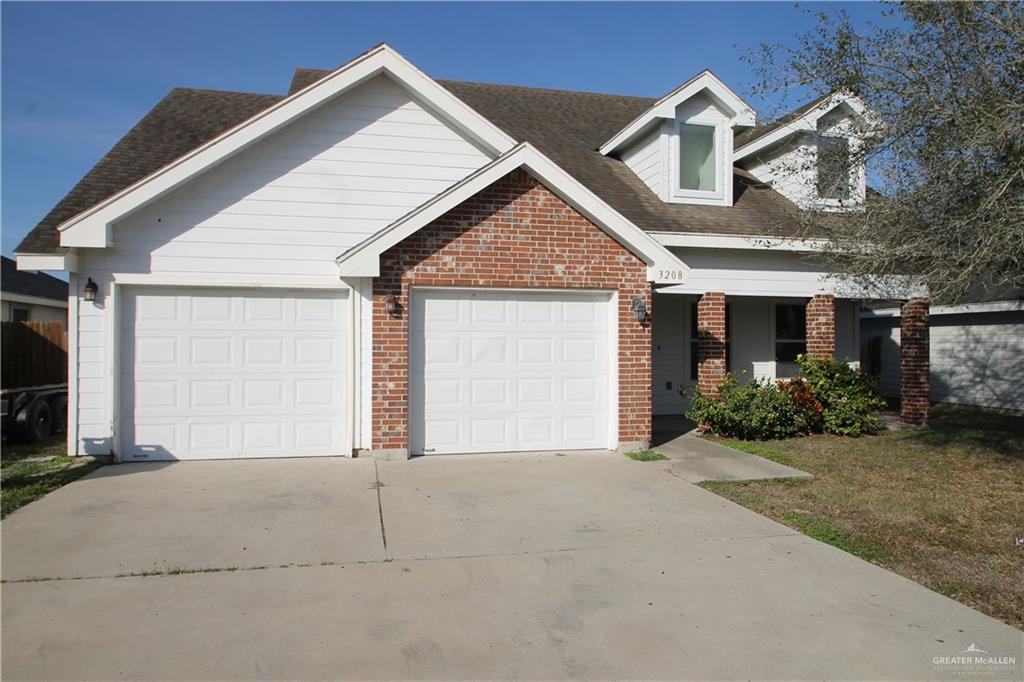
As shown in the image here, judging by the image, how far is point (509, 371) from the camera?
10.7 m

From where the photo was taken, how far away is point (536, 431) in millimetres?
10836

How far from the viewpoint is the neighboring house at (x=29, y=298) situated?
21.0m

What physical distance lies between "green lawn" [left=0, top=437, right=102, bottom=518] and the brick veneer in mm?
3727

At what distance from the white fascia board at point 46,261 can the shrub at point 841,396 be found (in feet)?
38.2

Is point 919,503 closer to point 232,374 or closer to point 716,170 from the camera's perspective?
point 716,170

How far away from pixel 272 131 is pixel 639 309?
5.83m

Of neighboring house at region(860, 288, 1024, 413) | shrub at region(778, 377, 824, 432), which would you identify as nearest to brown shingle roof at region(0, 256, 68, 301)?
shrub at region(778, 377, 824, 432)

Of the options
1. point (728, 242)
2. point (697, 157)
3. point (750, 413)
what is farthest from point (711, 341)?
point (697, 157)

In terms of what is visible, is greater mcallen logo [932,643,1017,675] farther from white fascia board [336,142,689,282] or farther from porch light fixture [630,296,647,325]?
white fascia board [336,142,689,282]

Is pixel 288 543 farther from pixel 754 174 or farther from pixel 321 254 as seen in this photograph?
pixel 754 174

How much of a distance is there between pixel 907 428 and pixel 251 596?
42.2 feet

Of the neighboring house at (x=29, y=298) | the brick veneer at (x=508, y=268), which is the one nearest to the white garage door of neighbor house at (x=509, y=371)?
the brick veneer at (x=508, y=268)

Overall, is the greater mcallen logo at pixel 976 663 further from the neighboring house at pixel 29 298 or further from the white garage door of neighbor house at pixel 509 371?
the neighboring house at pixel 29 298

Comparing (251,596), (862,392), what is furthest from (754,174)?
(251,596)
